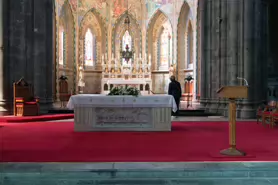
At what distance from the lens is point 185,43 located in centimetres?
2469

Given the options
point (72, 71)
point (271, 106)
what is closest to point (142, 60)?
point (72, 71)

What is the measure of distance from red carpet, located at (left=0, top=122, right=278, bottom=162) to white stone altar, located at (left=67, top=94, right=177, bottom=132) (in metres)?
0.44

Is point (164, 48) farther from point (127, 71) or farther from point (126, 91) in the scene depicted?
point (126, 91)

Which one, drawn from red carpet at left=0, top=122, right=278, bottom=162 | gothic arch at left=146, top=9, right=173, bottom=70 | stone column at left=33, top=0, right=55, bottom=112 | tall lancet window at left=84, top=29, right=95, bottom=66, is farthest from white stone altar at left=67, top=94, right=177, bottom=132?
tall lancet window at left=84, top=29, right=95, bottom=66

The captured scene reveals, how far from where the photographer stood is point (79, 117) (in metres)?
9.29

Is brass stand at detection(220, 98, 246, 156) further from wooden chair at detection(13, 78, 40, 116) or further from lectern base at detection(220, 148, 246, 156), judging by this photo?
wooden chair at detection(13, 78, 40, 116)

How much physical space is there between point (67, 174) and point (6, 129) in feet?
18.2

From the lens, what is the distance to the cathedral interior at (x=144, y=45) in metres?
Result: 12.9

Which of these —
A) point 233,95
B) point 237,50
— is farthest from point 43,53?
point 233,95

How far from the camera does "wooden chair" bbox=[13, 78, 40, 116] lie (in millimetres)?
12633

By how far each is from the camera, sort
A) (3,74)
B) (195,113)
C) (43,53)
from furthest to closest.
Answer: (43,53), (195,113), (3,74)

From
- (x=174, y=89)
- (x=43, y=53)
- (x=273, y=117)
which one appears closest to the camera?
(x=273, y=117)

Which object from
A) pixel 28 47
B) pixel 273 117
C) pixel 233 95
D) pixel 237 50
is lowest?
pixel 273 117

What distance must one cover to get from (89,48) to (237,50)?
51.8 ft
